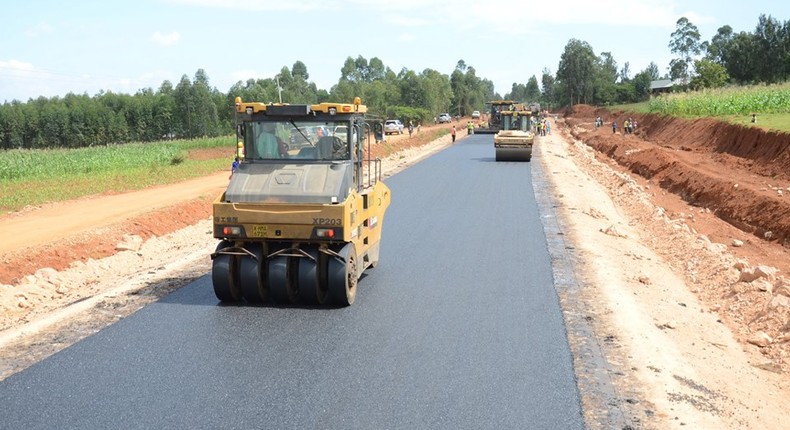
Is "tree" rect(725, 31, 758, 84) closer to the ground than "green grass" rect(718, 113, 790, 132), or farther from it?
farther from it

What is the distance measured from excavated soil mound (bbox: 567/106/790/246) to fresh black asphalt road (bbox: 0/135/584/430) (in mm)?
10432

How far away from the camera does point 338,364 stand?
7406mm

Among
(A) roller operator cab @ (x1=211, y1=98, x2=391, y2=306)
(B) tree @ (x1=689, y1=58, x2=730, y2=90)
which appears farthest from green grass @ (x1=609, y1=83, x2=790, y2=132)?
(B) tree @ (x1=689, y1=58, x2=730, y2=90)

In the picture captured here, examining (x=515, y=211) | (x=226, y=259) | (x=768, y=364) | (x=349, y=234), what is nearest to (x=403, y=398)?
(x=349, y=234)

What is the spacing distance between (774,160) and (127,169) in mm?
25691

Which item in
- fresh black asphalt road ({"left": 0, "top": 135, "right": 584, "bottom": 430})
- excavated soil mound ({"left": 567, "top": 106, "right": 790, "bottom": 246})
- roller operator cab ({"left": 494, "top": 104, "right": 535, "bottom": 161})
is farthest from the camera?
roller operator cab ({"left": 494, "top": 104, "right": 535, "bottom": 161})

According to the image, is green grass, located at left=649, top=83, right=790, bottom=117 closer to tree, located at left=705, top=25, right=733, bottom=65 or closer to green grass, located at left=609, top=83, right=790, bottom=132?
green grass, located at left=609, top=83, right=790, bottom=132

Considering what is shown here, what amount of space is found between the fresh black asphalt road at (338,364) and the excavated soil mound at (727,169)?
34.2ft

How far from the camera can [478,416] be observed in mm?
6172

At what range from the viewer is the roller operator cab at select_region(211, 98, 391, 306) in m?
9.21

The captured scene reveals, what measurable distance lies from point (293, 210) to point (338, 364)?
242 cm

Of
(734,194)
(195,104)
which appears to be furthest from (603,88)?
(734,194)

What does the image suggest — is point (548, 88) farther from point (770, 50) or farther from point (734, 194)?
point (734, 194)

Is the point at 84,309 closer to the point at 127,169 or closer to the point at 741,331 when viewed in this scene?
the point at 741,331
